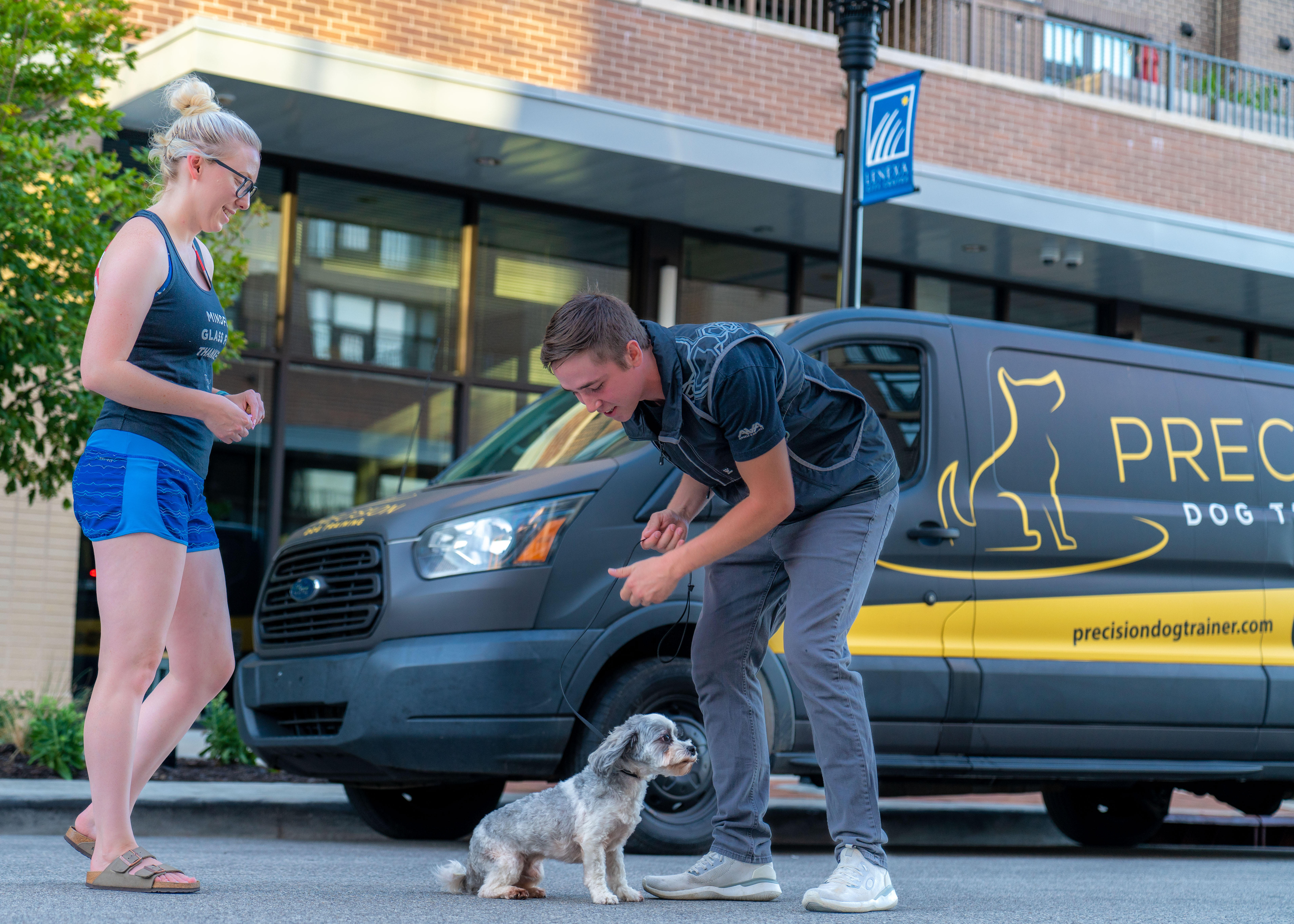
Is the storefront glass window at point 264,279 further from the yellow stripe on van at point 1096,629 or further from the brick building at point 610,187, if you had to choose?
the yellow stripe on van at point 1096,629

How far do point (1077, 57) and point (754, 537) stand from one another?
13498mm

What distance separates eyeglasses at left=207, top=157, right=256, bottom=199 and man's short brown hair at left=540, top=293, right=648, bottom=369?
925mm

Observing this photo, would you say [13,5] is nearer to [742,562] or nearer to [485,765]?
[485,765]

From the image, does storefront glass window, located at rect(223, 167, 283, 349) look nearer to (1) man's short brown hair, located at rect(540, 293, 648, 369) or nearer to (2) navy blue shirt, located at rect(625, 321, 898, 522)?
(2) navy blue shirt, located at rect(625, 321, 898, 522)

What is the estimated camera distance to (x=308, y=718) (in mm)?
5688

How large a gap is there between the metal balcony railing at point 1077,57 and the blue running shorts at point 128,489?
11153mm

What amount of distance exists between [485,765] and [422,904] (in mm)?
1283

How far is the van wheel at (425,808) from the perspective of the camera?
21.1 ft

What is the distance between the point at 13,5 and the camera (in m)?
7.95

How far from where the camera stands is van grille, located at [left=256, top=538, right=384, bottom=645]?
18.2 feet

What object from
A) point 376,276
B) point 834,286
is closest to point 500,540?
point 376,276

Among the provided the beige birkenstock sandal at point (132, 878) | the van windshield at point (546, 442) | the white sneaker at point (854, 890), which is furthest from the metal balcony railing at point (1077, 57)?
the beige birkenstock sandal at point (132, 878)

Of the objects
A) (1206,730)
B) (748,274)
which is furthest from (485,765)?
(748,274)

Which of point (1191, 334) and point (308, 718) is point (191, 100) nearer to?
point (308, 718)
